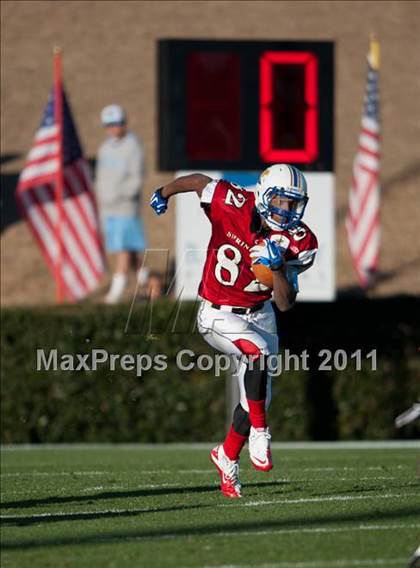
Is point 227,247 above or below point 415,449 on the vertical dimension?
above

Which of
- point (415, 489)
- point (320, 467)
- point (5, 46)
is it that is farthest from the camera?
point (5, 46)

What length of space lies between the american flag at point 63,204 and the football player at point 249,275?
8203 millimetres

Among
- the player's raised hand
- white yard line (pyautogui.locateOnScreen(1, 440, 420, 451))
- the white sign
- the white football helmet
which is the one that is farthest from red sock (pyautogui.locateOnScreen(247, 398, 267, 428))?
the white sign

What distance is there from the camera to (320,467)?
435 inches

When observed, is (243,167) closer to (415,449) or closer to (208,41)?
(208,41)

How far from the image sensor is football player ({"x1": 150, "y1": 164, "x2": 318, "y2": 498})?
881 cm

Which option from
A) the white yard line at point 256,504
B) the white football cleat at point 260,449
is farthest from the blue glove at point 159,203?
the white yard line at point 256,504

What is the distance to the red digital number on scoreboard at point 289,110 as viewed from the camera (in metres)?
15.6

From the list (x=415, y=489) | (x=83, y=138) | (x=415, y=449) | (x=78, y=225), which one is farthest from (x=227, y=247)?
(x=83, y=138)

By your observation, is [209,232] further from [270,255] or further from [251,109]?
[270,255]

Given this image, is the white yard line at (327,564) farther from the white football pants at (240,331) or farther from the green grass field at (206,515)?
the white football pants at (240,331)

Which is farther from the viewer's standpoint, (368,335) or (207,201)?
(368,335)

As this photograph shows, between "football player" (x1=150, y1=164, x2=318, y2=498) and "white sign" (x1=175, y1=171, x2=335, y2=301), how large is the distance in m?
5.39

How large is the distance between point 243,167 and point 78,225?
370 centimetres
